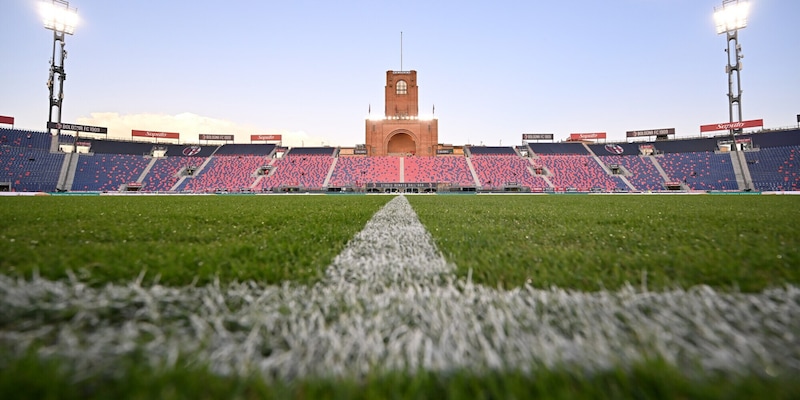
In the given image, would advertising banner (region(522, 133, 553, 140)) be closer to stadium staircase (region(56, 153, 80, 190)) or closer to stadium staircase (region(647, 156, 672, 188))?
stadium staircase (region(647, 156, 672, 188))

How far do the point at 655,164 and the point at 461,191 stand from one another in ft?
79.4

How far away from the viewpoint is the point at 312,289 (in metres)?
1.40

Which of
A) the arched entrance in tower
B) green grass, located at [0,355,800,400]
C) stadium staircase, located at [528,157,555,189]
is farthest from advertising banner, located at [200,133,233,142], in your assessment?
green grass, located at [0,355,800,400]

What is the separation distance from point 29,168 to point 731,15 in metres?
69.1

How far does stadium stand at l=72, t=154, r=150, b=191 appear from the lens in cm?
3300

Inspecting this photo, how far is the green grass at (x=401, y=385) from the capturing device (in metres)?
0.61

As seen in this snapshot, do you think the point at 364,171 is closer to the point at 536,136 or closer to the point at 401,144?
the point at 401,144

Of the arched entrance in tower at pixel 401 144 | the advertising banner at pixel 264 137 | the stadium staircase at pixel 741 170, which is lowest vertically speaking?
the stadium staircase at pixel 741 170

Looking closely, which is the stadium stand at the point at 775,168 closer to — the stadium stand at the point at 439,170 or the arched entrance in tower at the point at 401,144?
the stadium stand at the point at 439,170

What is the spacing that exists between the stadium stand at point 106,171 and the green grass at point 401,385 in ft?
144

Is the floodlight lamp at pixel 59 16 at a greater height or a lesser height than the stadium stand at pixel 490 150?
greater

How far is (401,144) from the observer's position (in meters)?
46.5

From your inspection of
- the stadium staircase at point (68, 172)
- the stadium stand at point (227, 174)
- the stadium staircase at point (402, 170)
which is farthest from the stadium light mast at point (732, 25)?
the stadium staircase at point (68, 172)

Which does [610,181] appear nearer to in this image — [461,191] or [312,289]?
[461,191]
